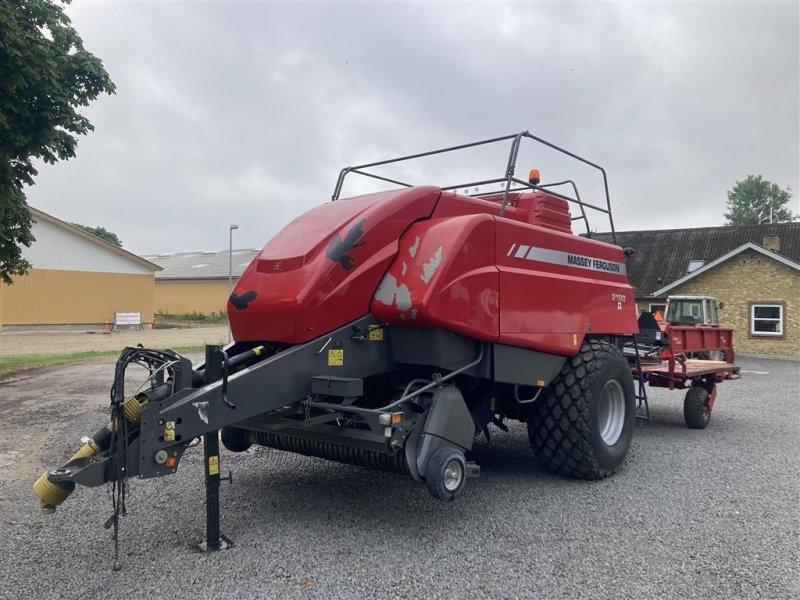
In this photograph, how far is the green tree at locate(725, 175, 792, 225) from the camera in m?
56.6

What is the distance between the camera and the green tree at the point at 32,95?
923 cm

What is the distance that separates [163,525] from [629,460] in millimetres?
4455

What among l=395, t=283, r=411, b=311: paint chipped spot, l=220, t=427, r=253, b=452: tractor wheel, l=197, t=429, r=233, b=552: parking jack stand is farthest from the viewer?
l=220, t=427, r=253, b=452: tractor wheel

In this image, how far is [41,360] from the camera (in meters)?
16.6

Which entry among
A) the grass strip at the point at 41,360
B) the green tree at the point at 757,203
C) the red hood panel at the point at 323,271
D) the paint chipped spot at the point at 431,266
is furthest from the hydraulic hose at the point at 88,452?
the green tree at the point at 757,203

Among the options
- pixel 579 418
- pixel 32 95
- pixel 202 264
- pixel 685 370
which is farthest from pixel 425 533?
pixel 202 264

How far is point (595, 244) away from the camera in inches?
237

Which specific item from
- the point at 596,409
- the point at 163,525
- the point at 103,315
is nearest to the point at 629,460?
the point at 596,409

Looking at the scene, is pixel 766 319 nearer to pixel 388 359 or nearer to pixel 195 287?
pixel 388 359

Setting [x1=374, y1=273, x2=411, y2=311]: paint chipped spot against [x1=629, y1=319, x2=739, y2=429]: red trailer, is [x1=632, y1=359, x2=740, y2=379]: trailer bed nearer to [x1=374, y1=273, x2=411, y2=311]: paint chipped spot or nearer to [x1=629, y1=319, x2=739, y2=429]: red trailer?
[x1=629, y1=319, x2=739, y2=429]: red trailer

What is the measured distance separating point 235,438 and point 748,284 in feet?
77.2

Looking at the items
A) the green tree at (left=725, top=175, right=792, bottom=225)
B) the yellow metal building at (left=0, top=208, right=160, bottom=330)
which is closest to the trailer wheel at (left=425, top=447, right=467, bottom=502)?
the yellow metal building at (left=0, top=208, right=160, bottom=330)

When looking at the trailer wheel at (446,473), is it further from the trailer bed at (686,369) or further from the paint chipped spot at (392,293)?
the trailer bed at (686,369)

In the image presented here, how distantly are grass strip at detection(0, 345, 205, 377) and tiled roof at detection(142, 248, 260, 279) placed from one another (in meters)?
21.7
